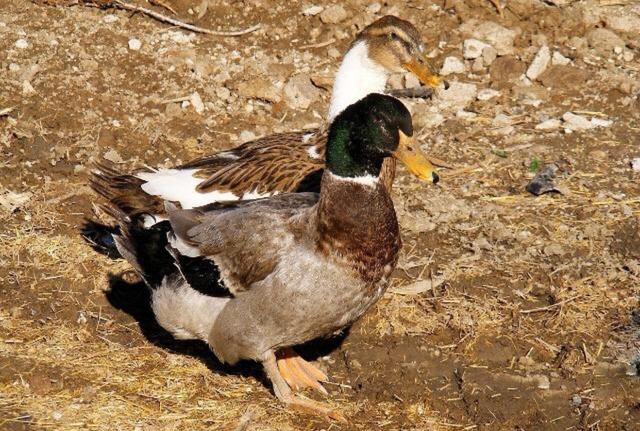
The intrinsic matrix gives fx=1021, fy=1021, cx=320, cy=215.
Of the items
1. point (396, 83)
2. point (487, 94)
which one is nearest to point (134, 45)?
point (396, 83)

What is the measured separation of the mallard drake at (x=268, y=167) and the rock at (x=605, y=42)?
2.72 meters

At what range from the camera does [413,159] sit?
523 cm

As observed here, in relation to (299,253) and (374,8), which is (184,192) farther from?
(374,8)

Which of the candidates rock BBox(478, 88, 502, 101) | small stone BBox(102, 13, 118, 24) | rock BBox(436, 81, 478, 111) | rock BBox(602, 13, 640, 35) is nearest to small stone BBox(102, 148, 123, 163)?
small stone BBox(102, 13, 118, 24)

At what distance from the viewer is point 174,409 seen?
5.48m

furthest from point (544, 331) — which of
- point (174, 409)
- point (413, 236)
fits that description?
point (174, 409)

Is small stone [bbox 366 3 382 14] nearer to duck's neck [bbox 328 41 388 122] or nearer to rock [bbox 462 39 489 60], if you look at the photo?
rock [bbox 462 39 489 60]

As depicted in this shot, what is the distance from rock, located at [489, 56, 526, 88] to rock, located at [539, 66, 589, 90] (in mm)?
214

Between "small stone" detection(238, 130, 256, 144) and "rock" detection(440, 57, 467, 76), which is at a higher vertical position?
"rock" detection(440, 57, 467, 76)

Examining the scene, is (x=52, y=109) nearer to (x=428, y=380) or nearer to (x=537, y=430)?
(x=428, y=380)

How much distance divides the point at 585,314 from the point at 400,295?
114cm

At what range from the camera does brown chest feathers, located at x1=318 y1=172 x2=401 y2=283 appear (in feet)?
17.1

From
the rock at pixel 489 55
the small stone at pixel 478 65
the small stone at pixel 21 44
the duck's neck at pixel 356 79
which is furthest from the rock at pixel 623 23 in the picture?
the small stone at pixel 21 44

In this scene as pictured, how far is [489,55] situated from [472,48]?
0.53 feet
